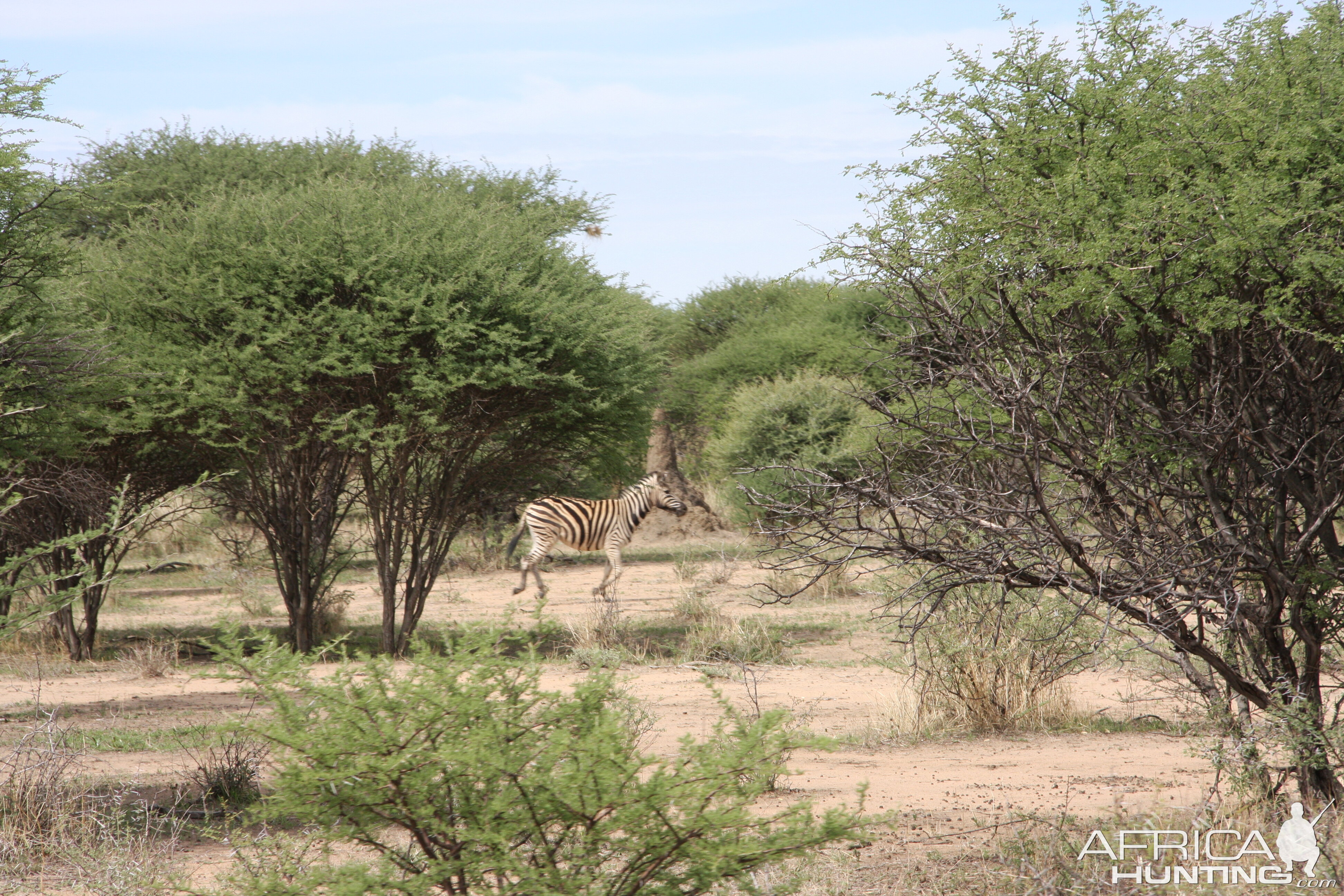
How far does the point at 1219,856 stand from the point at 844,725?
4.44m

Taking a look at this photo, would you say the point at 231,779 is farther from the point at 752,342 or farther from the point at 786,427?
the point at 752,342

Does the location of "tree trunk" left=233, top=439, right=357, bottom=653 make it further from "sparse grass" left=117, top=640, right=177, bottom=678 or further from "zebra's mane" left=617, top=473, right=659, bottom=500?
"zebra's mane" left=617, top=473, right=659, bottom=500

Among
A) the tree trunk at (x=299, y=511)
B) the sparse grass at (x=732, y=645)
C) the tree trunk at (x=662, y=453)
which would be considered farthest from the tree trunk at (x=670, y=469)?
the tree trunk at (x=299, y=511)

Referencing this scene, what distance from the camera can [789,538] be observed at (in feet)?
18.7

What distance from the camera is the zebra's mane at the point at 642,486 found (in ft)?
64.7

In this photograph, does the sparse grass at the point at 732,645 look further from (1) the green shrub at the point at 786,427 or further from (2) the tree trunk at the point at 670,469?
(2) the tree trunk at the point at 670,469

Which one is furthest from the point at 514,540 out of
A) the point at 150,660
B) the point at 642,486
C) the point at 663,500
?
the point at 150,660

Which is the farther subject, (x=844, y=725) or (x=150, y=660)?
(x=150, y=660)

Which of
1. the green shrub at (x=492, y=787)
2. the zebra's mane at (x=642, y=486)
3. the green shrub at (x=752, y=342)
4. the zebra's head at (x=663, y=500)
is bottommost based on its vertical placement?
the green shrub at (x=492, y=787)

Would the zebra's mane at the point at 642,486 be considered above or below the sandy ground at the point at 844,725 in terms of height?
above

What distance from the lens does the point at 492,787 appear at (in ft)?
10.9

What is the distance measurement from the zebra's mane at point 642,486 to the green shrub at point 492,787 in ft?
→ 52.8

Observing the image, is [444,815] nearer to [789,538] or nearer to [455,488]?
[789,538]

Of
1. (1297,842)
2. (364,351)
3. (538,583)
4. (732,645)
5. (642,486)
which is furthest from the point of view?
(642,486)
